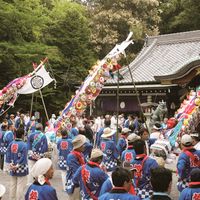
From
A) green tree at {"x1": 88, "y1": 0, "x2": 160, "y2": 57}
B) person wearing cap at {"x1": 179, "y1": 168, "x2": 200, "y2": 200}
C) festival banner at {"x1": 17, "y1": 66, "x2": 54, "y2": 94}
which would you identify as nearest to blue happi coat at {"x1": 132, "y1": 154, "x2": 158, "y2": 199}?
person wearing cap at {"x1": 179, "y1": 168, "x2": 200, "y2": 200}

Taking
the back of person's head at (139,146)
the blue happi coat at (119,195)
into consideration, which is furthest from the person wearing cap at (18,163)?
the blue happi coat at (119,195)

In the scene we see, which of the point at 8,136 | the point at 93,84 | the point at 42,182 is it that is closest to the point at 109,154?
the point at 93,84

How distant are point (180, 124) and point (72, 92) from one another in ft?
67.2

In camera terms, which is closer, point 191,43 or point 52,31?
point 191,43

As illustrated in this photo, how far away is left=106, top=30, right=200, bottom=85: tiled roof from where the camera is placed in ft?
72.7

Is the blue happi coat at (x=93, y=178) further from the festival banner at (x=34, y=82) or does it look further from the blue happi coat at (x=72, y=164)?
the festival banner at (x=34, y=82)

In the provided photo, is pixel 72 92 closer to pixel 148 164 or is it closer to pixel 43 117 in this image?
pixel 43 117

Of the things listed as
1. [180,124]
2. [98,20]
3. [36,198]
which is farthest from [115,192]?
[98,20]

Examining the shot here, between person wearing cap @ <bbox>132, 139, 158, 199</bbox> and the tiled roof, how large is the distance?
15.0 meters

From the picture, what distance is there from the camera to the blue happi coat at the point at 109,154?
8.83m

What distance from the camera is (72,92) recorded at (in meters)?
27.8

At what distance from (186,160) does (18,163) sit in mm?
3484

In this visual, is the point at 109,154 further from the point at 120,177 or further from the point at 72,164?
the point at 120,177

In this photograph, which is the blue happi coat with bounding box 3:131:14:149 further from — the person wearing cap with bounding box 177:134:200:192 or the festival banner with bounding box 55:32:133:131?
the person wearing cap with bounding box 177:134:200:192
